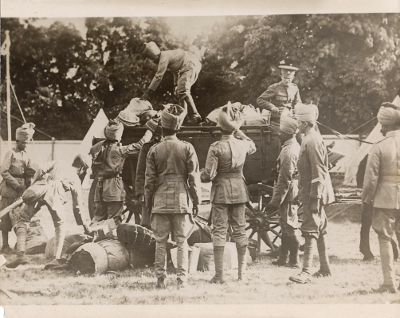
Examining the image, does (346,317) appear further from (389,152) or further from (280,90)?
(280,90)

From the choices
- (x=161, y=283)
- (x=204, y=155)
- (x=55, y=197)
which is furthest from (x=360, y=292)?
(x=55, y=197)

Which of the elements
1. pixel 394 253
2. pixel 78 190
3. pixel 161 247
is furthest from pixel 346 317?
pixel 78 190

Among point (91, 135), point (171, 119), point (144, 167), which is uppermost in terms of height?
point (171, 119)

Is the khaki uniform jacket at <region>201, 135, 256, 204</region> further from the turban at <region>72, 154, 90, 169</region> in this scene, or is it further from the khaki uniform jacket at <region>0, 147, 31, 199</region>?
the khaki uniform jacket at <region>0, 147, 31, 199</region>

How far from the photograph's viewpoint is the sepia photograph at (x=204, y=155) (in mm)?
6660

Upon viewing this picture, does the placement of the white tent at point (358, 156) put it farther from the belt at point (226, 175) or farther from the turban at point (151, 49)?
the turban at point (151, 49)

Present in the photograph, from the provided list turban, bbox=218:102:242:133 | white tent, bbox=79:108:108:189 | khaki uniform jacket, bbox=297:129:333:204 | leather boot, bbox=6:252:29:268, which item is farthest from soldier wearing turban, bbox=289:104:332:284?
leather boot, bbox=6:252:29:268

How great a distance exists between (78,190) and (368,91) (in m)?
4.25

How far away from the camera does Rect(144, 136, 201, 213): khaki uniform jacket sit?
6.45 metres

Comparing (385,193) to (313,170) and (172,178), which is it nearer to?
(313,170)

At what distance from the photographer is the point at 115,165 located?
279 inches

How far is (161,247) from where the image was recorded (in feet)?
21.1

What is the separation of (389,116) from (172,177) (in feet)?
9.92

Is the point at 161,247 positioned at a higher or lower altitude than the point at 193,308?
higher
